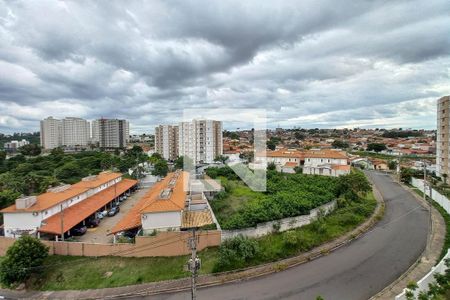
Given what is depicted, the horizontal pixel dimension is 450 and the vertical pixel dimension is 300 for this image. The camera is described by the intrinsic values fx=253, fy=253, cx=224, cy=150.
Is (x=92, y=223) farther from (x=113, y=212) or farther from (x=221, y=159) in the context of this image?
(x=221, y=159)

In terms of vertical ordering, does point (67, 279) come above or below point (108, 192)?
below

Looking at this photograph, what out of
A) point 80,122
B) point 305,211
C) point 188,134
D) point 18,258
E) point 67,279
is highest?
point 80,122

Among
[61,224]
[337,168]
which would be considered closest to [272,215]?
[61,224]

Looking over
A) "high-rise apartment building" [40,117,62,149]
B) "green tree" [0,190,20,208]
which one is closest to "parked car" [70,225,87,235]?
"green tree" [0,190,20,208]

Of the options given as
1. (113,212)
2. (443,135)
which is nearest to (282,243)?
(113,212)

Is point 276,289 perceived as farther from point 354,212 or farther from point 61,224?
point 61,224

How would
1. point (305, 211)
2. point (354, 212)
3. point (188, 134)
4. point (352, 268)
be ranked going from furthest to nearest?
point (188, 134)
point (354, 212)
point (305, 211)
point (352, 268)

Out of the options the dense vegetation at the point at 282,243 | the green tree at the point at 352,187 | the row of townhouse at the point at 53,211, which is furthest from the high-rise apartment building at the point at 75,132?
the dense vegetation at the point at 282,243

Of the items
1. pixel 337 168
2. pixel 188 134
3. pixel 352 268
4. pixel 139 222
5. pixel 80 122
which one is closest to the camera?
pixel 352 268
